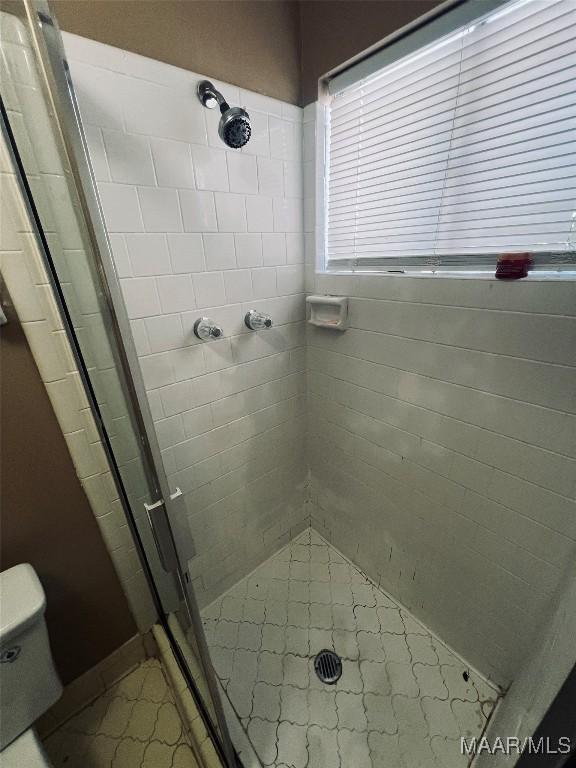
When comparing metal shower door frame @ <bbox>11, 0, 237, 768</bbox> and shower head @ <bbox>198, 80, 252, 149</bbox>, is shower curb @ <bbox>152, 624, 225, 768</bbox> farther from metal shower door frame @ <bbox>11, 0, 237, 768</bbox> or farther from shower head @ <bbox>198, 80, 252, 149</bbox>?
shower head @ <bbox>198, 80, 252, 149</bbox>

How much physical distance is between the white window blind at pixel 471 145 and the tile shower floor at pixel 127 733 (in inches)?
73.4

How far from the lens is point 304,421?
1.63 meters

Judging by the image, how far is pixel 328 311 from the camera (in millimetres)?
1322

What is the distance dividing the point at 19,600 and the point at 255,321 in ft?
3.63

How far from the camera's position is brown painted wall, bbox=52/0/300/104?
2.47 feet

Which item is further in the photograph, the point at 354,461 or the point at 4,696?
the point at 354,461

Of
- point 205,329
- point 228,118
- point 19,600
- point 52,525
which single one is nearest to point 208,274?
point 205,329

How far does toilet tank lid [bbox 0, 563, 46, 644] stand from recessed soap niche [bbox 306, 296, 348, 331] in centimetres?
129

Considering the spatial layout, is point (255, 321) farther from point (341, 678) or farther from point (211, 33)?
point (341, 678)

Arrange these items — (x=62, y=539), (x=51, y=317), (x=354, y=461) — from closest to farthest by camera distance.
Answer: (x=51, y=317) < (x=62, y=539) < (x=354, y=461)

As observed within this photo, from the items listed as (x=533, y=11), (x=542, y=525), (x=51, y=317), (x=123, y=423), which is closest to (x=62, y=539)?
(x=123, y=423)

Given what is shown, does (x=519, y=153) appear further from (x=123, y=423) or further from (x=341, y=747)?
(x=341, y=747)

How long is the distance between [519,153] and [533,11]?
280 millimetres
